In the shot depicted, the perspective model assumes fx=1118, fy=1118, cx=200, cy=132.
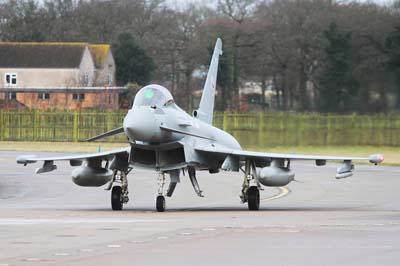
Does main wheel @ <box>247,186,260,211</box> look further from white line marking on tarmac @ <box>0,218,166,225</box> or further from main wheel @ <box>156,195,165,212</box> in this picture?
white line marking on tarmac @ <box>0,218,166,225</box>

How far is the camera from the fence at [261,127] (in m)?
52.3

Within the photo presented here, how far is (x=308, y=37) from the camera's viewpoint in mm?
56719

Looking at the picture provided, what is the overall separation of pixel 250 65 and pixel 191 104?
10228 mm

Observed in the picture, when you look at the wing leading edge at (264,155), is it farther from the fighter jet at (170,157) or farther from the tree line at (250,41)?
the tree line at (250,41)

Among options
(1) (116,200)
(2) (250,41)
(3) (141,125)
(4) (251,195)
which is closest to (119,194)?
(1) (116,200)

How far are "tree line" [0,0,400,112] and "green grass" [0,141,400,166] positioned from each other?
241 cm

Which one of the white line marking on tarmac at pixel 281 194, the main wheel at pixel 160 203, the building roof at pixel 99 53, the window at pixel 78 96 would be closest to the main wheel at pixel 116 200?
the main wheel at pixel 160 203

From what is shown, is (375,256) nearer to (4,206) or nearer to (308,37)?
(4,206)

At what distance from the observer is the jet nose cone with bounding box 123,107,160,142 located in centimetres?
2281

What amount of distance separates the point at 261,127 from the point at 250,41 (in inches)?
→ 479

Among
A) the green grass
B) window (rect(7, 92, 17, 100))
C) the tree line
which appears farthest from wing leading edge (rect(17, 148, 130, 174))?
window (rect(7, 92, 17, 100))

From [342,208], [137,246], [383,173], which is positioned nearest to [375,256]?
[137,246]

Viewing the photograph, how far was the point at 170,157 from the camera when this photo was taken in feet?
80.6

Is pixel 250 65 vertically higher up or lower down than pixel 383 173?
higher up
